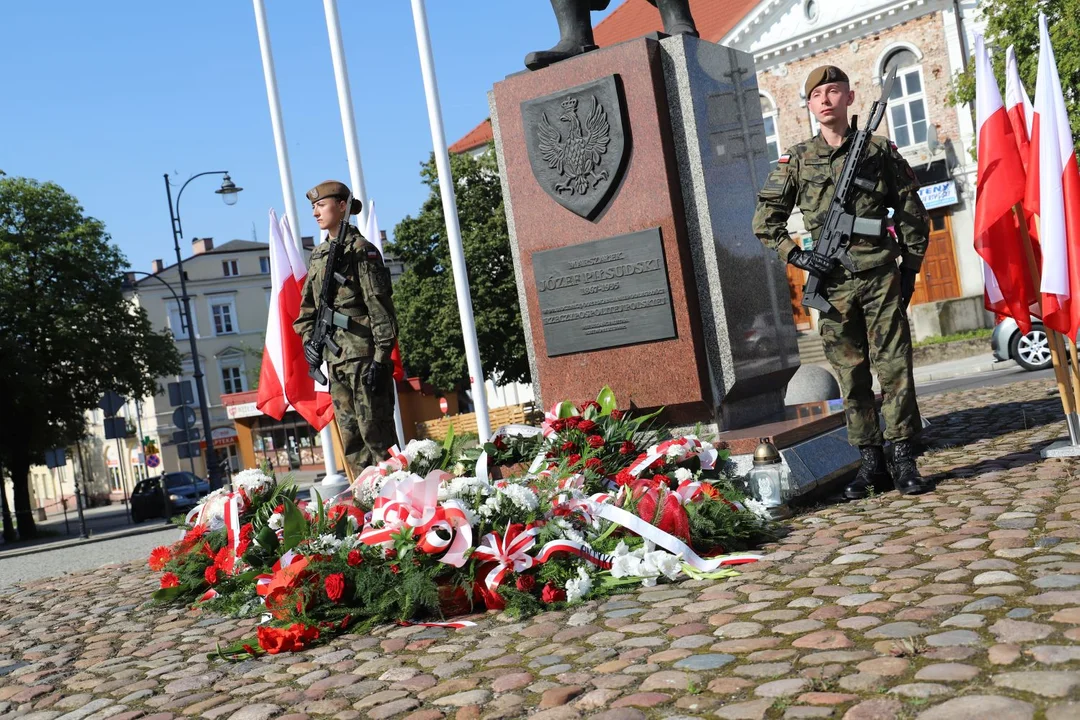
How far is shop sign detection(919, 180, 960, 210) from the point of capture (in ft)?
109

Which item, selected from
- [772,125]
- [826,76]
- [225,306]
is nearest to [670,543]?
[826,76]

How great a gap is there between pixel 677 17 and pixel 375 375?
308 cm

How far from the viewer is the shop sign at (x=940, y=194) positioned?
1312 inches

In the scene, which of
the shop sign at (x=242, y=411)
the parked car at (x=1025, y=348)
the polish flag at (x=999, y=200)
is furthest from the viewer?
the shop sign at (x=242, y=411)

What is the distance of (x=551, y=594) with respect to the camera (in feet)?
15.8

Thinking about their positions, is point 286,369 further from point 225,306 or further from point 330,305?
point 225,306

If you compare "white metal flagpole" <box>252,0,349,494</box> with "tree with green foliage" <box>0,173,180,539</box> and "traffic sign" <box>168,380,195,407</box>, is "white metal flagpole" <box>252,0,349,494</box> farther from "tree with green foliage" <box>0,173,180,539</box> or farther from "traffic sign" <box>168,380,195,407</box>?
"tree with green foliage" <box>0,173,180,539</box>

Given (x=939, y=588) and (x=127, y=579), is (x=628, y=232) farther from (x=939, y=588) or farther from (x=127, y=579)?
(x=127, y=579)

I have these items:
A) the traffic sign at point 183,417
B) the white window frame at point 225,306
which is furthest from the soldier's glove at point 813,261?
the white window frame at point 225,306

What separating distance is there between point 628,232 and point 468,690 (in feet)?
13.4

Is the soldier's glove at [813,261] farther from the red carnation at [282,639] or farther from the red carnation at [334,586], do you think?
the red carnation at [282,639]

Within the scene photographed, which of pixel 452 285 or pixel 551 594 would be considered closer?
pixel 551 594

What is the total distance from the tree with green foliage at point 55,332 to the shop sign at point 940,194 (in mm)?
22699

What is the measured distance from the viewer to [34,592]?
838 cm
